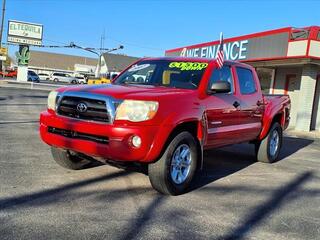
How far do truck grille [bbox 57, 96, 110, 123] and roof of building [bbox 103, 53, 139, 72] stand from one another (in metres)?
79.9

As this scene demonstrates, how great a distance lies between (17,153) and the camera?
25.9ft

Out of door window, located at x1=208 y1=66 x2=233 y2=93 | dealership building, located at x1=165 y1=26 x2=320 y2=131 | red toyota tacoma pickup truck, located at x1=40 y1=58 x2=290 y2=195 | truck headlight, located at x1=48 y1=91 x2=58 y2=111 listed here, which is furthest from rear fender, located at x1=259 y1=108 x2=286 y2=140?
dealership building, located at x1=165 y1=26 x2=320 y2=131

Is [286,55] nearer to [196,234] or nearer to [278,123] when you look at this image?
[278,123]

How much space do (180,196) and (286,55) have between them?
521 inches

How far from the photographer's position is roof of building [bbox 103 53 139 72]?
284 ft

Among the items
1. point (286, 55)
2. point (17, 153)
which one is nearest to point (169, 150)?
point (17, 153)

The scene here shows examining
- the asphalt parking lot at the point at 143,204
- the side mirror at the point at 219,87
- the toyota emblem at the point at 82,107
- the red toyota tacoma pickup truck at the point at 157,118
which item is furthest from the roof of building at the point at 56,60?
the toyota emblem at the point at 82,107

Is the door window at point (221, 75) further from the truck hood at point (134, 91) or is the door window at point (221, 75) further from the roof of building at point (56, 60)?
the roof of building at point (56, 60)

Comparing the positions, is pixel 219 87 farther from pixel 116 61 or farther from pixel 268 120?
pixel 116 61

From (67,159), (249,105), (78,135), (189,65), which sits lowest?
(67,159)

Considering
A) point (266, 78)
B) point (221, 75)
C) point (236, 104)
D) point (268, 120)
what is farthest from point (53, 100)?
point (266, 78)

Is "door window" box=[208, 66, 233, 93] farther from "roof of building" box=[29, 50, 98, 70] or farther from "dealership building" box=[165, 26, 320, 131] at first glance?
"roof of building" box=[29, 50, 98, 70]

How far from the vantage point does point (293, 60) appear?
1728 centimetres

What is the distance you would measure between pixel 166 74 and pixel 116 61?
82.9 metres
